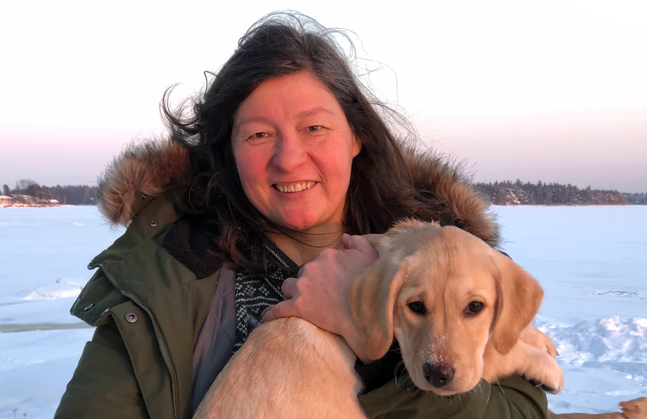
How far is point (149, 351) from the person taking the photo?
229 cm

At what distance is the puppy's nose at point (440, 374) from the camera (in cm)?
209

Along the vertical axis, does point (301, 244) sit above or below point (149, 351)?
above

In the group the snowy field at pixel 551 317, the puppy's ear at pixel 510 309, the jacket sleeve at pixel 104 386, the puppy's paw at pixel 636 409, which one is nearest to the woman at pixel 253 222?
the jacket sleeve at pixel 104 386

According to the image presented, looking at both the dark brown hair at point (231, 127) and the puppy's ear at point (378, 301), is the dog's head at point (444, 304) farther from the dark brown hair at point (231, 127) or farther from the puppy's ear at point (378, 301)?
the dark brown hair at point (231, 127)

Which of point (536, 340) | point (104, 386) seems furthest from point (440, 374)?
point (104, 386)

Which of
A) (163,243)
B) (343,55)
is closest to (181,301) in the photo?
(163,243)

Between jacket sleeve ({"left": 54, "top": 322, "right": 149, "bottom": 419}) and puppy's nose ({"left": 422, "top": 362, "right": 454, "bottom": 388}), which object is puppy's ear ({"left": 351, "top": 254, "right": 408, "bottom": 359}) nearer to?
puppy's nose ({"left": 422, "top": 362, "right": 454, "bottom": 388})

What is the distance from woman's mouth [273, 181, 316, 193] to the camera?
2.82m

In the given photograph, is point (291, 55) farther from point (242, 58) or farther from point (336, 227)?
point (336, 227)

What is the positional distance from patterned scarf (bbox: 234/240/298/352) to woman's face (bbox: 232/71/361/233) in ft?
0.68

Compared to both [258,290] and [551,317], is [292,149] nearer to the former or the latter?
[258,290]

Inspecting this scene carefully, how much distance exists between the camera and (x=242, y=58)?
9.45 ft

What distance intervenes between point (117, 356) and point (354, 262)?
44.4 inches

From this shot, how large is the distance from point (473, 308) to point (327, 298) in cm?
65
